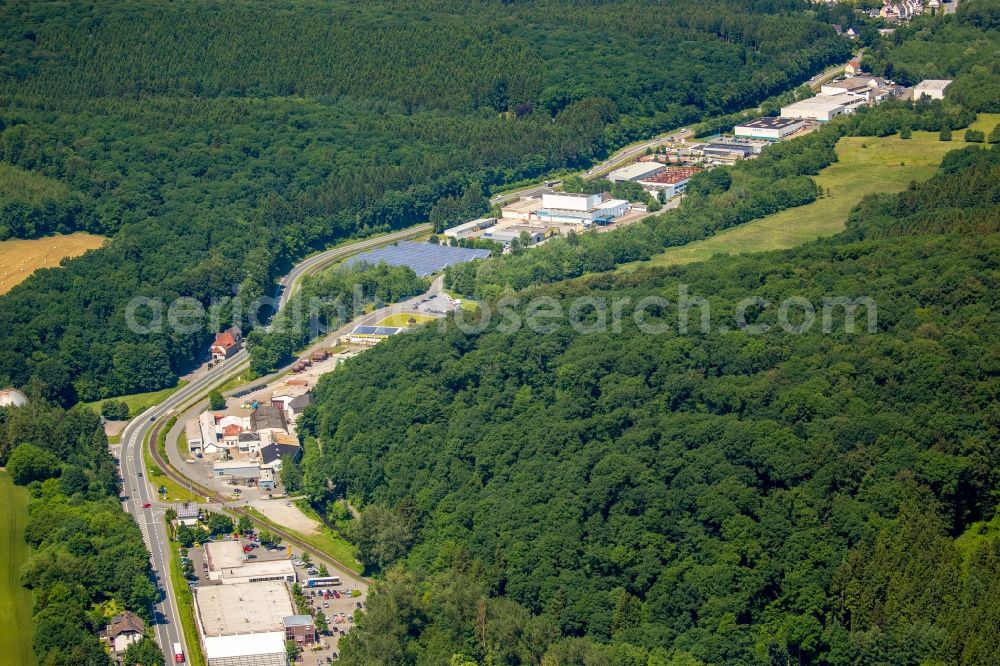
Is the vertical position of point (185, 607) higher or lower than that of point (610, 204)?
lower

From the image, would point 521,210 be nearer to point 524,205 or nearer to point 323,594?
point 524,205

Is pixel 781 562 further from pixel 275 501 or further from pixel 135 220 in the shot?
pixel 135 220

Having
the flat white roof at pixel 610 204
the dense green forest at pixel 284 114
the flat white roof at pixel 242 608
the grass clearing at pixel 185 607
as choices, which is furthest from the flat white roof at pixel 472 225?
the flat white roof at pixel 242 608

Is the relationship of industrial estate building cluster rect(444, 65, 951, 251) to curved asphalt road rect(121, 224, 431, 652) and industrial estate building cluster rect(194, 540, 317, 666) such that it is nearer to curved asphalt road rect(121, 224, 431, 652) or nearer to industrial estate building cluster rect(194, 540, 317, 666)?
curved asphalt road rect(121, 224, 431, 652)

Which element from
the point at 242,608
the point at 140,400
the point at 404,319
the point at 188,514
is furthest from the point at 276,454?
the point at 404,319

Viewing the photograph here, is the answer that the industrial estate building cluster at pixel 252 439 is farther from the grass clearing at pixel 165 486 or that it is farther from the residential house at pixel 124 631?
the residential house at pixel 124 631

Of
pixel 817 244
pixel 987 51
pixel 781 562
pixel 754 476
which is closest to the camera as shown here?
pixel 781 562

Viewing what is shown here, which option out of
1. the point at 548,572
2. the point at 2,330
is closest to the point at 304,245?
the point at 2,330

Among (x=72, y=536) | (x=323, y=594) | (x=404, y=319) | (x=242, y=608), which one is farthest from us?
(x=404, y=319)
